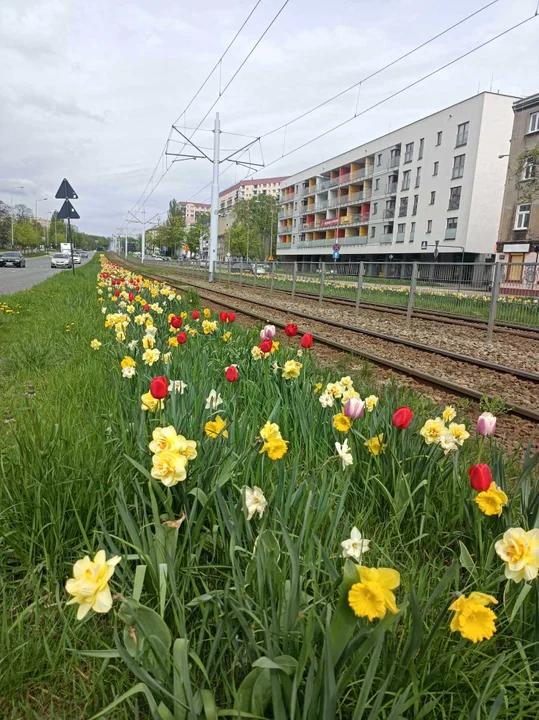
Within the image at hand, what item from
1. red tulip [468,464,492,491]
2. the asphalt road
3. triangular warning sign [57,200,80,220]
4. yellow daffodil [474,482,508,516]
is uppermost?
triangular warning sign [57,200,80,220]

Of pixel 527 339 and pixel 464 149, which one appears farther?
pixel 464 149

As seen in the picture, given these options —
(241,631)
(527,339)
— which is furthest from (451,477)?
(527,339)

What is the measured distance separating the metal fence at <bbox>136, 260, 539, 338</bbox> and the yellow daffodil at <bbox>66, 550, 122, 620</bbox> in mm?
11355

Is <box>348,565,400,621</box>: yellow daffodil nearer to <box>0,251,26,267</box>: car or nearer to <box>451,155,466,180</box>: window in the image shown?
<box>0,251,26,267</box>: car

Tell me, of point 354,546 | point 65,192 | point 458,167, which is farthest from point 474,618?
point 458,167

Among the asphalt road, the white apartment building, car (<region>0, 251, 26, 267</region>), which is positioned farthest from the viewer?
the white apartment building

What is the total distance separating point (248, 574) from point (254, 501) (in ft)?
0.76

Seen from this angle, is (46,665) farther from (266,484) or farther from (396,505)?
(396,505)

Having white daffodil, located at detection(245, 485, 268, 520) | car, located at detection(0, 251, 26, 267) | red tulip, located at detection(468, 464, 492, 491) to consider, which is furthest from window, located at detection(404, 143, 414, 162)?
white daffodil, located at detection(245, 485, 268, 520)

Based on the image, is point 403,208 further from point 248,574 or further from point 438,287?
point 248,574

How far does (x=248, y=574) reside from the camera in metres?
1.45

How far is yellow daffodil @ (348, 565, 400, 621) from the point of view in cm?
94

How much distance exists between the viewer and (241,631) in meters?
1.40

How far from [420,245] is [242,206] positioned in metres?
48.5
